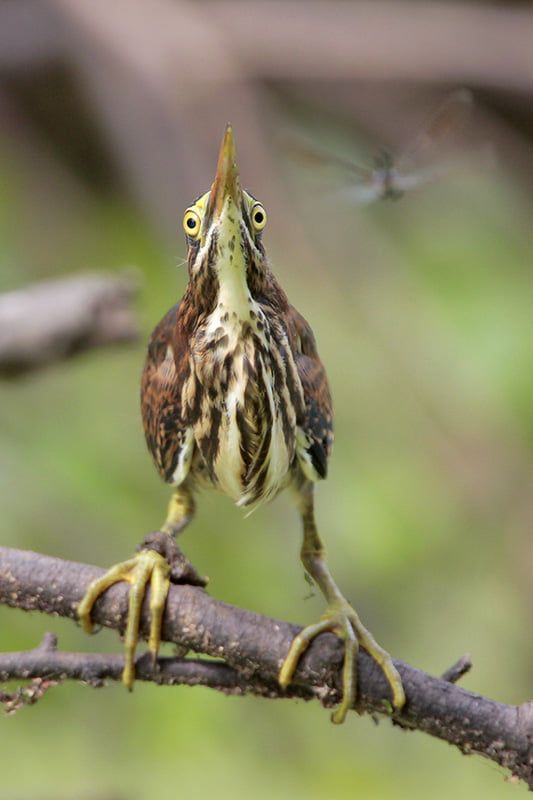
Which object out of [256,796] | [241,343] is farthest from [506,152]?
[241,343]

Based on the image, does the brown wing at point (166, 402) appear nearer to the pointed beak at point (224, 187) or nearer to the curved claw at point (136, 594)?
the curved claw at point (136, 594)

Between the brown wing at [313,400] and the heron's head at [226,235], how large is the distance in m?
0.21

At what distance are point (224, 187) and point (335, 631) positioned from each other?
76cm

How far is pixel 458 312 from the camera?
4043 mm

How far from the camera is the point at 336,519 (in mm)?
3334

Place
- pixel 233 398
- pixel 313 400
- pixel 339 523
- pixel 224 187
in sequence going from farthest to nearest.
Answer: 1. pixel 339 523
2. pixel 313 400
3. pixel 233 398
4. pixel 224 187

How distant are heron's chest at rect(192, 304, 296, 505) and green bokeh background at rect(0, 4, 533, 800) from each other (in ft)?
3.79

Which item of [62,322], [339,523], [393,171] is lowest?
[339,523]

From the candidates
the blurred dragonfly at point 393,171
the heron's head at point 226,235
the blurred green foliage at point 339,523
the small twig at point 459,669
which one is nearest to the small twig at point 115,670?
the small twig at point 459,669

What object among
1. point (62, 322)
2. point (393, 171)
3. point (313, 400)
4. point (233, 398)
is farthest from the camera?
point (62, 322)

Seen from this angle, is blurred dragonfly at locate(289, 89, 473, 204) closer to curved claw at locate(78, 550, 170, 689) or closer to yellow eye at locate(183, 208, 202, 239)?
yellow eye at locate(183, 208, 202, 239)

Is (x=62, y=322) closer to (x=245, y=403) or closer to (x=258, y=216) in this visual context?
(x=245, y=403)

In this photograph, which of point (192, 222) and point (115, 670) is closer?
point (192, 222)

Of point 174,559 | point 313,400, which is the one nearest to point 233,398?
point 313,400
